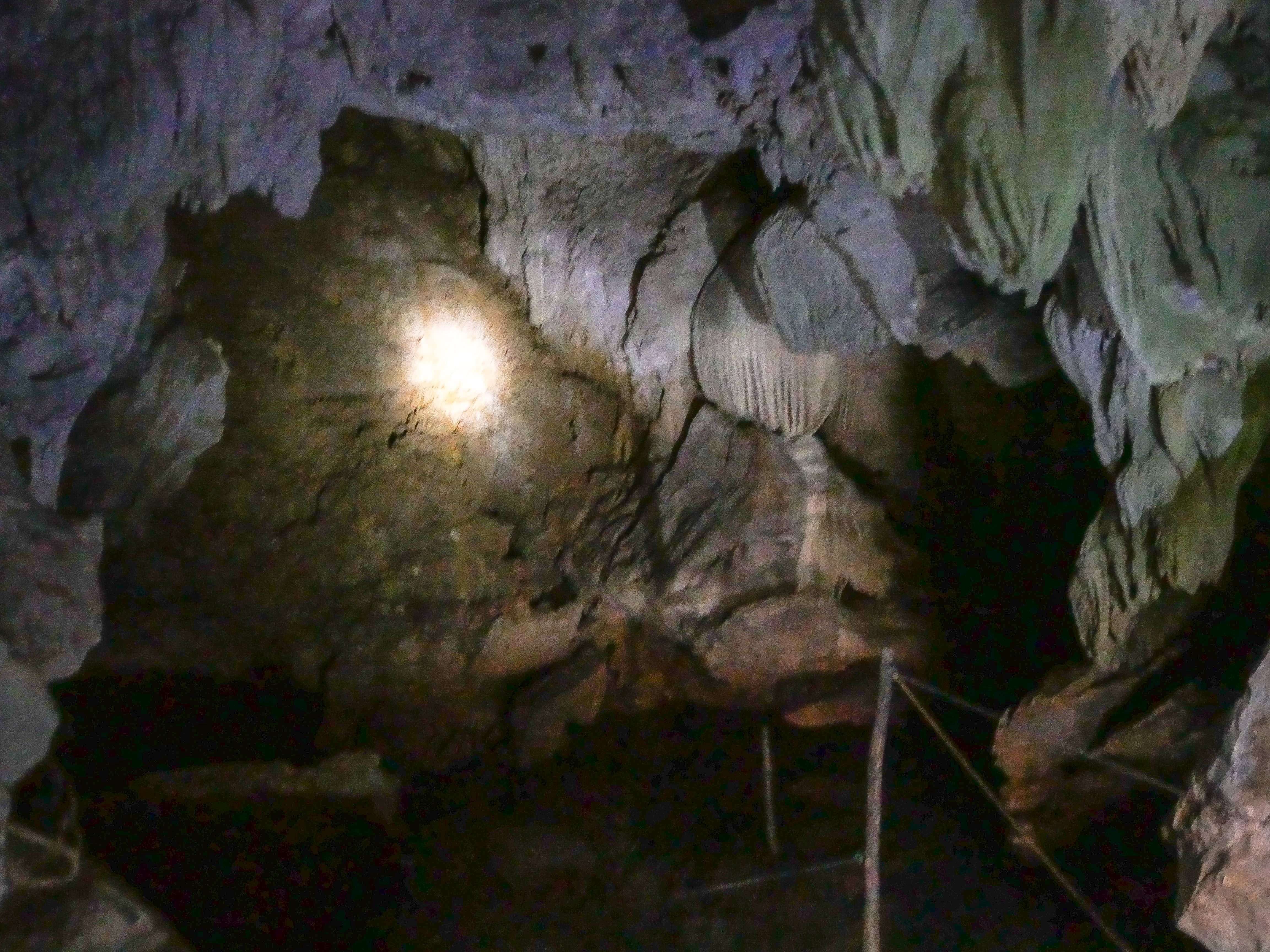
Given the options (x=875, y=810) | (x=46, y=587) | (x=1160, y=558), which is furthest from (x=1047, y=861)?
(x=46, y=587)

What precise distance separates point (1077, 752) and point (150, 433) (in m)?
4.06

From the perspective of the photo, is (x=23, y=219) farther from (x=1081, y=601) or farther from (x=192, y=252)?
(x=1081, y=601)

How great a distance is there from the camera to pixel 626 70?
361 cm

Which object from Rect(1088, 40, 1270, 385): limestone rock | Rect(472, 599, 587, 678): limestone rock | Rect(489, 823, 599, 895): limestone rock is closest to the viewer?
Rect(1088, 40, 1270, 385): limestone rock

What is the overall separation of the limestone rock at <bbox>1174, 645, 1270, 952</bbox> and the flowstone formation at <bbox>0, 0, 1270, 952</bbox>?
2 centimetres

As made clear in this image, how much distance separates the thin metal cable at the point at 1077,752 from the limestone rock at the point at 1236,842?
127 millimetres

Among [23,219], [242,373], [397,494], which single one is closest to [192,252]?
[242,373]

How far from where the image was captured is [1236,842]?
9.34 ft

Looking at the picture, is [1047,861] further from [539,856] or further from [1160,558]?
[539,856]

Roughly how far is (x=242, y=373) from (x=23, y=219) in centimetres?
254

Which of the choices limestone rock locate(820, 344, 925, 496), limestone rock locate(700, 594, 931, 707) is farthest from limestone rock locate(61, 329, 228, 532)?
limestone rock locate(820, 344, 925, 496)

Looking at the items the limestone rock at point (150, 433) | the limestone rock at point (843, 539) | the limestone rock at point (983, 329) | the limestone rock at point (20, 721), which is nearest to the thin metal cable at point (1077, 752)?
the limestone rock at point (843, 539)

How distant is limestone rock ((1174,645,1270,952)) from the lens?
279 cm

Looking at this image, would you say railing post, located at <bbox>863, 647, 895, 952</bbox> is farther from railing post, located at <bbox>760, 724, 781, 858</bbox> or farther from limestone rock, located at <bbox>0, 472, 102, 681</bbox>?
limestone rock, located at <bbox>0, 472, 102, 681</bbox>
